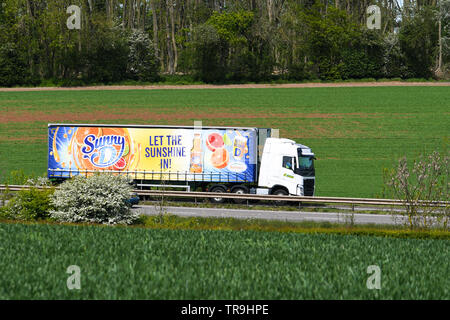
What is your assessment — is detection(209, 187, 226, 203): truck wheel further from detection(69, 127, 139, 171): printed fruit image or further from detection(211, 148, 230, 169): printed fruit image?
detection(69, 127, 139, 171): printed fruit image

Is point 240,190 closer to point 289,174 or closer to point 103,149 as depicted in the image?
point 289,174

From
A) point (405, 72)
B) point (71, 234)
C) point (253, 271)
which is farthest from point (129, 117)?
point (253, 271)

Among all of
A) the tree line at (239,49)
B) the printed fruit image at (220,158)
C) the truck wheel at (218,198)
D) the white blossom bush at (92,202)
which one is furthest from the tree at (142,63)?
the white blossom bush at (92,202)

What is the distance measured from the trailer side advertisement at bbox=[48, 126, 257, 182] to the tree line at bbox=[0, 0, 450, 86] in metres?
36.9

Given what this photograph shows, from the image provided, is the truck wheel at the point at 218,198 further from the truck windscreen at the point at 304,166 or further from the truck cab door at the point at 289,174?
the truck windscreen at the point at 304,166

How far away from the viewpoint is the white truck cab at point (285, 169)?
28984 mm

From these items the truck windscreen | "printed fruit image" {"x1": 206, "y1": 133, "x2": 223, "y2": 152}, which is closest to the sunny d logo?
"printed fruit image" {"x1": 206, "y1": 133, "x2": 223, "y2": 152}

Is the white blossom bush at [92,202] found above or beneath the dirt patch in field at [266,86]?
beneath

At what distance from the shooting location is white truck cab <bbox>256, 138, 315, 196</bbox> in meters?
29.0

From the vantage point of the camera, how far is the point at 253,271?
11.1 m

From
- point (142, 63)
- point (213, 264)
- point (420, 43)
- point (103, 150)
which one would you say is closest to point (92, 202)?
point (213, 264)

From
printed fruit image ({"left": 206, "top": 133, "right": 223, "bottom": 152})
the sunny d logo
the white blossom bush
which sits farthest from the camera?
the sunny d logo
